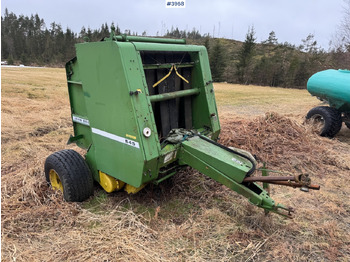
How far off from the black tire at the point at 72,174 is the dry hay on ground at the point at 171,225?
146mm

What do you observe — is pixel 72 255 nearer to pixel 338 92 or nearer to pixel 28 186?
pixel 28 186

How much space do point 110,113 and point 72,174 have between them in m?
0.98

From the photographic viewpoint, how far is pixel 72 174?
319 centimetres

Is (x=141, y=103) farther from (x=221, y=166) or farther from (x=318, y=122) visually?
(x=318, y=122)

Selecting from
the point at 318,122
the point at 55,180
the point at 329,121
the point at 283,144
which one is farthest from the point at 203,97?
the point at 318,122

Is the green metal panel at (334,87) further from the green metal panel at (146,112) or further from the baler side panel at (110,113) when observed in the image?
the baler side panel at (110,113)

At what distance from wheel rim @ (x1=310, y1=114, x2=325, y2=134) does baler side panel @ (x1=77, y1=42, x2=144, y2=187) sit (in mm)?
5847

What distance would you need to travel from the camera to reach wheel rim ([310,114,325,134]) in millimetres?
6808

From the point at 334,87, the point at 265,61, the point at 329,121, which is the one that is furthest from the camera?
the point at 265,61

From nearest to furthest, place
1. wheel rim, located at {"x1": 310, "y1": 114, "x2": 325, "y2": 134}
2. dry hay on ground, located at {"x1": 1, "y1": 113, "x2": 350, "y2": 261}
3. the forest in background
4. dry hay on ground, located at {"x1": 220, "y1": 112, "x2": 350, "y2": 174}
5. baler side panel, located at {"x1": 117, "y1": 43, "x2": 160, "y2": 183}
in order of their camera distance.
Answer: dry hay on ground, located at {"x1": 1, "y1": 113, "x2": 350, "y2": 261}, baler side panel, located at {"x1": 117, "y1": 43, "x2": 160, "y2": 183}, dry hay on ground, located at {"x1": 220, "y1": 112, "x2": 350, "y2": 174}, wheel rim, located at {"x1": 310, "y1": 114, "x2": 325, "y2": 134}, the forest in background

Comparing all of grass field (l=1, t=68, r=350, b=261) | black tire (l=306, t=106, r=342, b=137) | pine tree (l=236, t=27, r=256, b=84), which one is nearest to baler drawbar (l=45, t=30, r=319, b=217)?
grass field (l=1, t=68, r=350, b=261)

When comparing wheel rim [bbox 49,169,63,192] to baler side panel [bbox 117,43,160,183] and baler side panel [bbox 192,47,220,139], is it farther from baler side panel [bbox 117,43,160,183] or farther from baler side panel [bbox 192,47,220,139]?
baler side panel [bbox 192,47,220,139]

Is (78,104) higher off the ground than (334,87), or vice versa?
(78,104)

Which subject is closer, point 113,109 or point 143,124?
point 143,124
